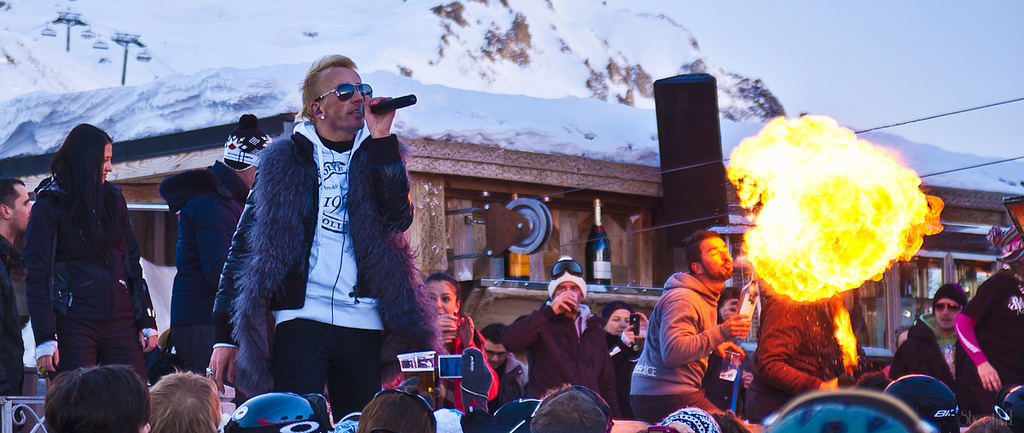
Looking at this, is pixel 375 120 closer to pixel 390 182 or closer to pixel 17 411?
pixel 390 182

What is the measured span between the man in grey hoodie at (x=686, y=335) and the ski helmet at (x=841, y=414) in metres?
4.77

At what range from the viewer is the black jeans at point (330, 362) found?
3.79 meters

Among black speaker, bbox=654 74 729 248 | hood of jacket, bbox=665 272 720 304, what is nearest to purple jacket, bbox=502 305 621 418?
hood of jacket, bbox=665 272 720 304

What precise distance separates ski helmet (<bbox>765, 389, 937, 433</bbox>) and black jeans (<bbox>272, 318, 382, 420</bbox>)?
112 inches

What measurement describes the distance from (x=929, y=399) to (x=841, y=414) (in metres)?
3.56

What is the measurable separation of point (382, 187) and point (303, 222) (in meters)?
0.29

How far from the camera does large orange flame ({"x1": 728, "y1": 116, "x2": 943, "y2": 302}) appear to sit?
649 centimetres

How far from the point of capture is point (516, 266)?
10.6 metres

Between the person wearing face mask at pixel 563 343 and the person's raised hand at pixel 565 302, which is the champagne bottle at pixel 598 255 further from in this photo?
the person's raised hand at pixel 565 302

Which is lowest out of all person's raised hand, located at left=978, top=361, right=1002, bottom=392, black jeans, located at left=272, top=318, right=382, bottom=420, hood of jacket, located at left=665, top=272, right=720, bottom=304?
person's raised hand, located at left=978, top=361, right=1002, bottom=392

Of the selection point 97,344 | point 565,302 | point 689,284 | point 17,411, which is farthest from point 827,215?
point 17,411

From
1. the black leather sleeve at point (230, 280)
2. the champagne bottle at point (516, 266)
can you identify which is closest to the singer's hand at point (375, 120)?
the black leather sleeve at point (230, 280)

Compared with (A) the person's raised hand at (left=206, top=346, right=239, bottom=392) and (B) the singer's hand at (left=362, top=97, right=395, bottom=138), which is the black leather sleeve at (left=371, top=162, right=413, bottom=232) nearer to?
(B) the singer's hand at (left=362, top=97, right=395, bottom=138)

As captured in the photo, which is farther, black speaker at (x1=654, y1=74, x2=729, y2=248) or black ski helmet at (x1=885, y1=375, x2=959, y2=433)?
black speaker at (x1=654, y1=74, x2=729, y2=248)
